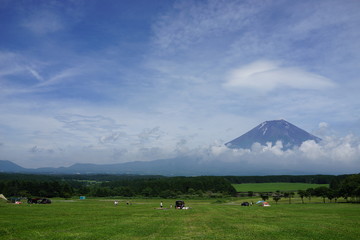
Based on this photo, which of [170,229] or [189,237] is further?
[170,229]

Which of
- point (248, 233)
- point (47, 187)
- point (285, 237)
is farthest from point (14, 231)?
point (47, 187)

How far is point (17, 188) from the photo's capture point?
11819 centimetres

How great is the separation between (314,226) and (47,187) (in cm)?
10840

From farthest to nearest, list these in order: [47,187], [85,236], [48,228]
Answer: [47,187], [48,228], [85,236]

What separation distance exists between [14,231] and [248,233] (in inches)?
773

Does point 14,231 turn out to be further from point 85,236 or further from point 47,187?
point 47,187

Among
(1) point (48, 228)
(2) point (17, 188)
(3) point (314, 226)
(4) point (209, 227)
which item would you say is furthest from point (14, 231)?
(2) point (17, 188)

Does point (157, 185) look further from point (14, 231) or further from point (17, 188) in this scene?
point (14, 231)

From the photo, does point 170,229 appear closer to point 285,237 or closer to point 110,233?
point 110,233

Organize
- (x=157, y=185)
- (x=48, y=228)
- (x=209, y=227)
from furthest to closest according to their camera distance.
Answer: (x=157, y=185) → (x=209, y=227) → (x=48, y=228)

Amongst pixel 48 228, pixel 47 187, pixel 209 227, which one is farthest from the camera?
pixel 47 187

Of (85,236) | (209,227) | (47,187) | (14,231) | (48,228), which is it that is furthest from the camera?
(47,187)

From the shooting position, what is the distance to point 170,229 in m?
27.4

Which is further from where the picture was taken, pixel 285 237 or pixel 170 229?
pixel 170 229
